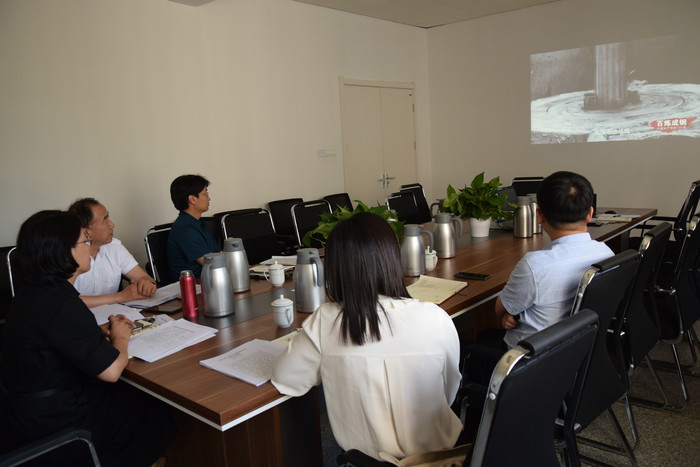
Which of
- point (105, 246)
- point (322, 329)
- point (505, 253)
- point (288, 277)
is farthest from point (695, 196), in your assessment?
point (105, 246)

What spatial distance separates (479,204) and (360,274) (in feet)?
7.82

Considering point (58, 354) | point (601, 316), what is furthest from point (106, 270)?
point (601, 316)

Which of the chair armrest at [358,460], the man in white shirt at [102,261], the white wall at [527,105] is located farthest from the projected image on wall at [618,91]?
the chair armrest at [358,460]

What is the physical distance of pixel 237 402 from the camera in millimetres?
1428

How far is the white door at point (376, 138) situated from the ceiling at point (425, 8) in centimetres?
79

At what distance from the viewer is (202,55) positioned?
4.89 metres

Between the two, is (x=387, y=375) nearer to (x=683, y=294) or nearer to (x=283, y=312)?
(x=283, y=312)

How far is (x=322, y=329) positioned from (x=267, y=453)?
1.69 feet

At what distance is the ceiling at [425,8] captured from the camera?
19.5 feet

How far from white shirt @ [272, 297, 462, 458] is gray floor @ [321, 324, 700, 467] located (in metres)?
1.19

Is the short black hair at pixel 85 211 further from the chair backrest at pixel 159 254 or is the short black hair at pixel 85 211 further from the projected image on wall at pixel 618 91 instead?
the projected image on wall at pixel 618 91

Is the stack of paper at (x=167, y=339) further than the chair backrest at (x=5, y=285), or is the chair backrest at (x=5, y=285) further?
the chair backrest at (x=5, y=285)

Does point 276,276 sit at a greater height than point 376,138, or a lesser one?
lesser

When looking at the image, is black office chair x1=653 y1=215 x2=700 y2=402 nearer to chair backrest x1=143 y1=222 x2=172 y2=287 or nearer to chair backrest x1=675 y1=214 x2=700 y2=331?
chair backrest x1=675 y1=214 x2=700 y2=331
